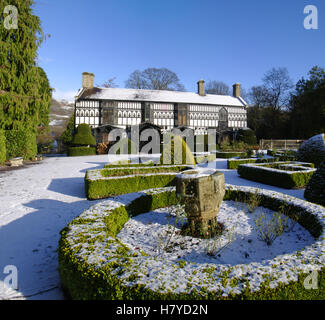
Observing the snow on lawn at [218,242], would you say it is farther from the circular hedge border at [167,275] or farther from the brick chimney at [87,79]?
the brick chimney at [87,79]

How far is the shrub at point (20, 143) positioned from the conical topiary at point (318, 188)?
1714 cm

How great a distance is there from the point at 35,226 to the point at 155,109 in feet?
78.5

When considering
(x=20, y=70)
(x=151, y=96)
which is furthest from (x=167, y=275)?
(x=151, y=96)

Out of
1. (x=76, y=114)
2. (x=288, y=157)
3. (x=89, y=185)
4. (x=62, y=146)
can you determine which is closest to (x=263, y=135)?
(x=288, y=157)

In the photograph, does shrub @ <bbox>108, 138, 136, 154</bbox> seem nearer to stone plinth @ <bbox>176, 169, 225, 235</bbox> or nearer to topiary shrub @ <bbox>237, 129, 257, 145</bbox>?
topiary shrub @ <bbox>237, 129, 257, 145</bbox>

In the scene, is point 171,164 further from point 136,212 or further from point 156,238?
point 156,238

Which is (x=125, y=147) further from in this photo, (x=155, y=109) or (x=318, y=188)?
(x=318, y=188)

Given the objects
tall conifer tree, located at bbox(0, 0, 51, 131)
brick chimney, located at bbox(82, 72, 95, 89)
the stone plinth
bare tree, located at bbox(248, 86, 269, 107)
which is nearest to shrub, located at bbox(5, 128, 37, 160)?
tall conifer tree, located at bbox(0, 0, 51, 131)

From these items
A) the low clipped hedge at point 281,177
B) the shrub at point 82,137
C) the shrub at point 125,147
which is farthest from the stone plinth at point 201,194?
the shrub at point 82,137

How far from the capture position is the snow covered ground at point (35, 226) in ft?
9.00

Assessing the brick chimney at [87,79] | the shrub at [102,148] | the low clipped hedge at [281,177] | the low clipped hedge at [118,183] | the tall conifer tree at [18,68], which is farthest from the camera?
the brick chimney at [87,79]

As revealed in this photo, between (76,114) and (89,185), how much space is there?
2062 centimetres

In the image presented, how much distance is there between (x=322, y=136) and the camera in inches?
417

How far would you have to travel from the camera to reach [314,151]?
10695mm
